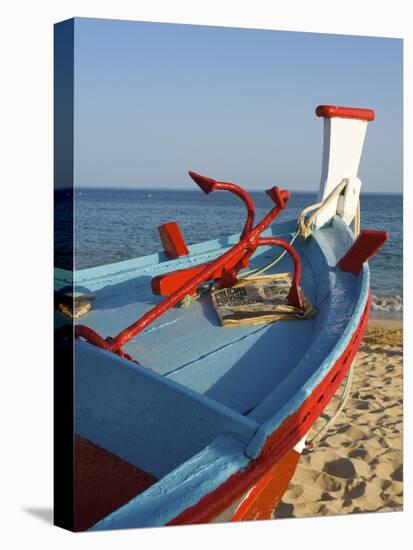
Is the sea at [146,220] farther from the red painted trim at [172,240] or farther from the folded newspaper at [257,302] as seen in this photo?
the folded newspaper at [257,302]

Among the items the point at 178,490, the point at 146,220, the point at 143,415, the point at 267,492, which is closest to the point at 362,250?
the point at 267,492

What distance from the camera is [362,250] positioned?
2.86 metres

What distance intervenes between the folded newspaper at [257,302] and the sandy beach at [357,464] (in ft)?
2.30

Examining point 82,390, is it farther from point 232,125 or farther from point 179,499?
point 232,125

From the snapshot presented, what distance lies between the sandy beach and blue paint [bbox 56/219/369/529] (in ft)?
2.26

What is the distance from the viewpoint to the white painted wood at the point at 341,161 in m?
3.53

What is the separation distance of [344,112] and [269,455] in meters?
1.96

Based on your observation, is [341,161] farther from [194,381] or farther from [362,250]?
[194,381]

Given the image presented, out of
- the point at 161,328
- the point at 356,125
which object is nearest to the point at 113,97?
the point at 356,125

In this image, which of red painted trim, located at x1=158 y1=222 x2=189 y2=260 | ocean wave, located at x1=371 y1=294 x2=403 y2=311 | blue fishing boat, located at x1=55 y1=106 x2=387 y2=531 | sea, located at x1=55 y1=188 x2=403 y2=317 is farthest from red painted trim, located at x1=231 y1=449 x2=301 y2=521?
sea, located at x1=55 y1=188 x2=403 y2=317

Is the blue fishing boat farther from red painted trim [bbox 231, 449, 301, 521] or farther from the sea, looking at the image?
the sea

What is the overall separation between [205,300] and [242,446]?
3.63ft

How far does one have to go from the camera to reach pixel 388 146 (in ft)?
10.8

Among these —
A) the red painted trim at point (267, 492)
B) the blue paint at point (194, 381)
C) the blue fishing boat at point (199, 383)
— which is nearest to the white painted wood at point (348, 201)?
the blue fishing boat at point (199, 383)
